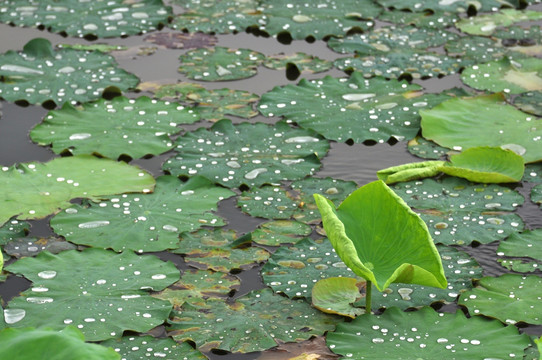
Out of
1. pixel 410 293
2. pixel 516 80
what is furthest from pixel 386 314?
pixel 516 80

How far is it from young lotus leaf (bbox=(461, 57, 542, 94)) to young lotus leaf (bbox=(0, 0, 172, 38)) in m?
1.52

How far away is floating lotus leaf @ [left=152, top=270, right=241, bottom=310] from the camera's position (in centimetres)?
255

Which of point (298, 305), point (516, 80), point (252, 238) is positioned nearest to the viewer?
point (298, 305)

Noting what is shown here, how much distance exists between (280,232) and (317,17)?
198 cm

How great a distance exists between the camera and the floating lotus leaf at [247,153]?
10.5ft

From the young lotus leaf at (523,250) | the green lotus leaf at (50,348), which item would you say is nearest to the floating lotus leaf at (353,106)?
the young lotus leaf at (523,250)

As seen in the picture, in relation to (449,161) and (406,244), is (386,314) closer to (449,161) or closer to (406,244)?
(406,244)

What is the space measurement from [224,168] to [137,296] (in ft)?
2.66

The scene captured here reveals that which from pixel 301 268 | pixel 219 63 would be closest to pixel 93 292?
pixel 301 268

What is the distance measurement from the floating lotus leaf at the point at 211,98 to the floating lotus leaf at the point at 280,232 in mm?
804

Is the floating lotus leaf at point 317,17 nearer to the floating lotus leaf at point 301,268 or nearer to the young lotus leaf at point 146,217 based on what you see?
the young lotus leaf at point 146,217

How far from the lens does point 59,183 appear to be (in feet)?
10.3

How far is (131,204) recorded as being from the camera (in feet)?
9.90

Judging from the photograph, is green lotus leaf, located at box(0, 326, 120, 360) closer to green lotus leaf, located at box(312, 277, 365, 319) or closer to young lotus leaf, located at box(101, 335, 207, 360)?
young lotus leaf, located at box(101, 335, 207, 360)
